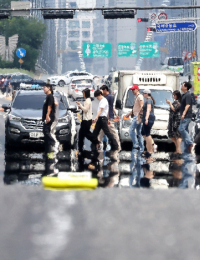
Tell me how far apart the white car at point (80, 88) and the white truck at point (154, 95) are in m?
18.4

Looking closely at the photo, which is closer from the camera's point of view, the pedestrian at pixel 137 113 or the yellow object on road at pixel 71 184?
the yellow object on road at pixel 71 184

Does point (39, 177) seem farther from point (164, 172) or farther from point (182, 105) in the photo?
point (182, 105)

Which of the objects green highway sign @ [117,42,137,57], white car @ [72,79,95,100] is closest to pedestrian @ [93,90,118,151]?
white car @ [72,79,95,100]

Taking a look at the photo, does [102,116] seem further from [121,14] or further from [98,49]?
[98,49]

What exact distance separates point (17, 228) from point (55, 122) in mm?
7001

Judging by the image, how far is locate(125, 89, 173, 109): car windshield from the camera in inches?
683

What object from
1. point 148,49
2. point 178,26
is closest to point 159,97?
point 178,26

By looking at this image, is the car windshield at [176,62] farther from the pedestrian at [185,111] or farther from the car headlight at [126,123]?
the pedestrian at [185,111]

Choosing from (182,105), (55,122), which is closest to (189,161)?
(182,105)

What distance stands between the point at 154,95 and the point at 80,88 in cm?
2206

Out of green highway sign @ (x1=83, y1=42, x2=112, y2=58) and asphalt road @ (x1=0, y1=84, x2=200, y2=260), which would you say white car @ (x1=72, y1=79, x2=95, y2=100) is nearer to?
asphalt road @ (x1=0, y1=84, x2=200, y2=260)

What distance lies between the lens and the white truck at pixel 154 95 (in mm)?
16703

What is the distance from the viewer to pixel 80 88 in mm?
39500

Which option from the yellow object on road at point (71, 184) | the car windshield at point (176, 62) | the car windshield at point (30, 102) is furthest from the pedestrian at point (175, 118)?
the car windshield at point (176, 62)
